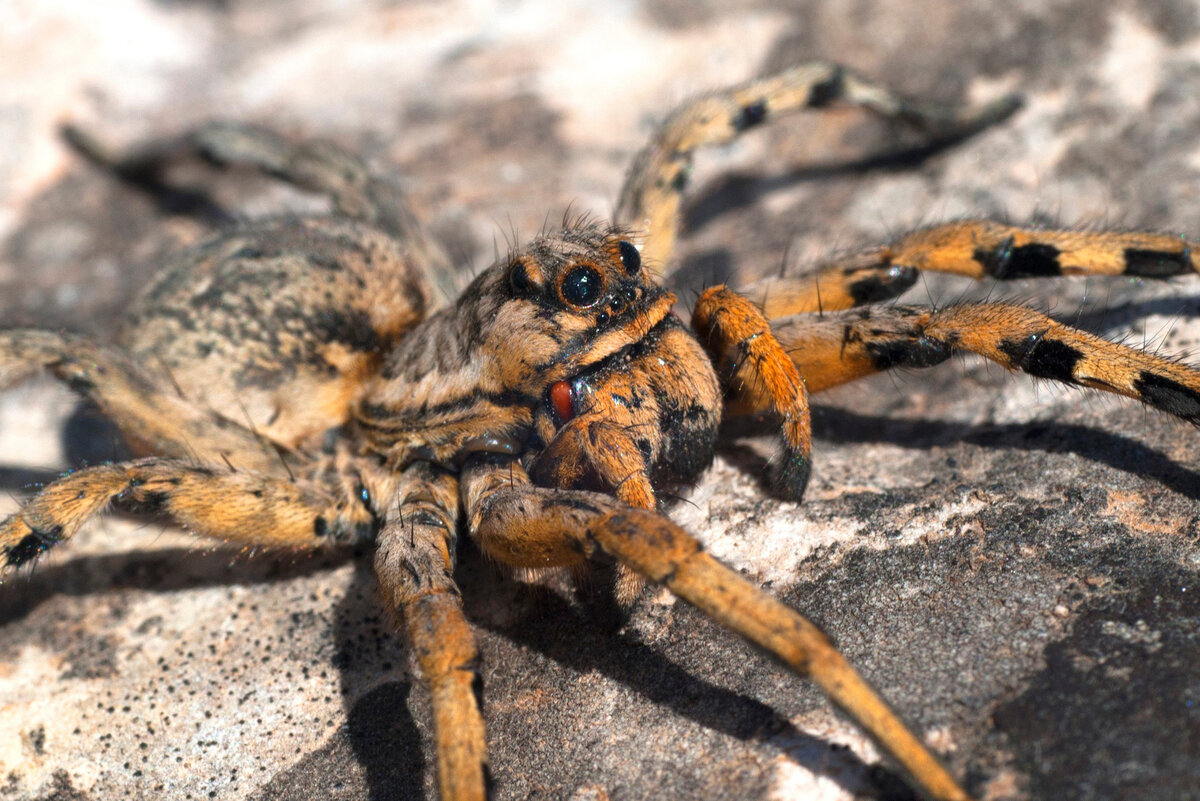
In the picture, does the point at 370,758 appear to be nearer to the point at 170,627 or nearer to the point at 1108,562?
the point at 170,627

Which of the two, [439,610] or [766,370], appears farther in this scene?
[766,370]

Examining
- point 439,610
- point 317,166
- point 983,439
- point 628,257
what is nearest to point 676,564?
point 439,610

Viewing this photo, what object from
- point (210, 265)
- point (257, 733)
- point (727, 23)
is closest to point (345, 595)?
point (257, 733)

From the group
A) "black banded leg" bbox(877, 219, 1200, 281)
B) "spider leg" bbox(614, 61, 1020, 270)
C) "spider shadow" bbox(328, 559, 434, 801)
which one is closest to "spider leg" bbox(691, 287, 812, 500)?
"black banded leg" bbox(877, 219, 1200, 281)

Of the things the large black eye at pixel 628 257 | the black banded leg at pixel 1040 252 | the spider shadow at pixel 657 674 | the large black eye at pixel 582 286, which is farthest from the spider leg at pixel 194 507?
the black banded leg at pixel 1040 252

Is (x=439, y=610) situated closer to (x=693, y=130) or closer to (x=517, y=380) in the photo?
(x=517, y=380)
